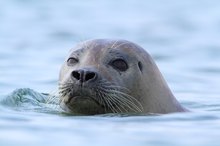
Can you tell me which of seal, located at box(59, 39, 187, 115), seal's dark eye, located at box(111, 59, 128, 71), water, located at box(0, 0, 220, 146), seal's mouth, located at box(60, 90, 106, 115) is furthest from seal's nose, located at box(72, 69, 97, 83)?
seal's dark eye, located at box(111, 59, 128, 71)

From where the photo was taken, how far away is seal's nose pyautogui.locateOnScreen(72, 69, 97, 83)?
950 centimetres

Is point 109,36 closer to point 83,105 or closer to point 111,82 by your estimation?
point 111,82

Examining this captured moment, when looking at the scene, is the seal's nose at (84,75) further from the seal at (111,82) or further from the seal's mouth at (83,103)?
the seal's mouth at (83,103)

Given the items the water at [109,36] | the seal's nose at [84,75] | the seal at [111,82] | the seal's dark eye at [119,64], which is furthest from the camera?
the seal's dark eye at [119,64]

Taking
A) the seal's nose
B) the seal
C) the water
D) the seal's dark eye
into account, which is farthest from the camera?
the seal's dark eye

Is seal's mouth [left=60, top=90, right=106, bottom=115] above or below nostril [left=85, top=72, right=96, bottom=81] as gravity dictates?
below

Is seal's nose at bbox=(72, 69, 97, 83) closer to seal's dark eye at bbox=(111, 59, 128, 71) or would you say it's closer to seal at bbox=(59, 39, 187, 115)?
seal at bbox=(59, 39, 187, 115)

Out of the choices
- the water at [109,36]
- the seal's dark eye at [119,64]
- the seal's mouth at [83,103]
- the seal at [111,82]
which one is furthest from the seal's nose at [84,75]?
the seal's dark eye at [119,64]

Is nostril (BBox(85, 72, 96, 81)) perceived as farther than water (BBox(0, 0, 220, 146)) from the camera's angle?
Yes

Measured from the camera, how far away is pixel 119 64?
10.1 metres

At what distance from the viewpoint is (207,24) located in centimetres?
2458

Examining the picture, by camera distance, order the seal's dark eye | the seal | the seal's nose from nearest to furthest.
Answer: the seal's nose < the seal < the seal's dark eye

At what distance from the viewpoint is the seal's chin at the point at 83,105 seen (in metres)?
9.64

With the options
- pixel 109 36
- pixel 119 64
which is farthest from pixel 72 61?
pixel 109 36
